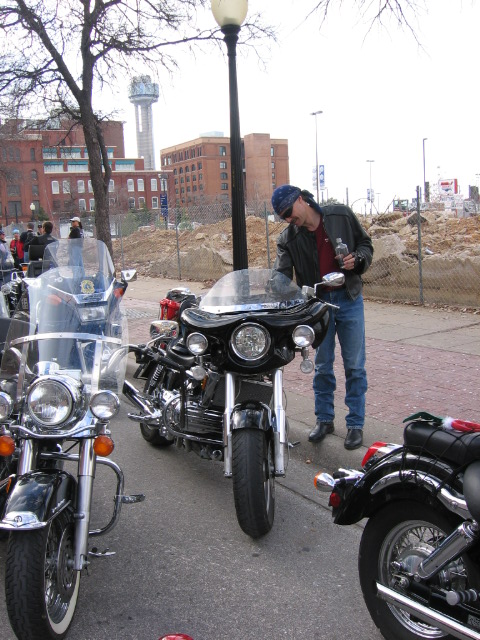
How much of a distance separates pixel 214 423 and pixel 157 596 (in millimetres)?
1116

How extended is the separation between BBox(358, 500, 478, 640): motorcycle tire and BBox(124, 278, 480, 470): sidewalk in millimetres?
1753

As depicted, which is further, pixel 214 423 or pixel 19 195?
pixel 19 195

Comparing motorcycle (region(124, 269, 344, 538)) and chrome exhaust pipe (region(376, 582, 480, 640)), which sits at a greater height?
motorcycle (region(124, 269, 344, 538))

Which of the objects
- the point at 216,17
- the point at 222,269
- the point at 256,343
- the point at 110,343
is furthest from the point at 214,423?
the point at 222,269

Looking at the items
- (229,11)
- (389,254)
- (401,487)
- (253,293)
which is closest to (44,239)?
(389,254)

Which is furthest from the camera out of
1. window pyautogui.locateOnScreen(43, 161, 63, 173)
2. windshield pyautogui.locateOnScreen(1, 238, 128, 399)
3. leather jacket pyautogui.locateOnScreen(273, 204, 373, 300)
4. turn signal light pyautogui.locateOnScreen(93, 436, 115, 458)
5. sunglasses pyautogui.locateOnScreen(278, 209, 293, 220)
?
window pyautogui.locateOnScreen(43, 161, 63, 173)

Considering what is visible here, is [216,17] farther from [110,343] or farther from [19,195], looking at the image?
[19,195]

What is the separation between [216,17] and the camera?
238 inches

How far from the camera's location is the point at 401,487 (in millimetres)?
2350

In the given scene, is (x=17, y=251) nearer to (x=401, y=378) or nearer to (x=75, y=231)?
(x=75, y=231)

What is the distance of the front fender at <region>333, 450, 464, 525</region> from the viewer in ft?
7.27

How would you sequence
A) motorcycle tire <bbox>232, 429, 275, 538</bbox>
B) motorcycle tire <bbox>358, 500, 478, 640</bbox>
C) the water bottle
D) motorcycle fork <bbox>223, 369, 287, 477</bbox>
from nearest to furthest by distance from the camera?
motorcycle tire <bbox>358, 500, 478, 640</bbox> < motorcycle tire <bbox>232, 429, 275, 538</bbox> < motorcycle fork <bbox>223, 369, 287, 477</bbox> < the water bottle

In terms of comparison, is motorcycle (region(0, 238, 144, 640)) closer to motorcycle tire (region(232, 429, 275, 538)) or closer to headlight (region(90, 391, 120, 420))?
headlight (region(90, 391, 120, 420))

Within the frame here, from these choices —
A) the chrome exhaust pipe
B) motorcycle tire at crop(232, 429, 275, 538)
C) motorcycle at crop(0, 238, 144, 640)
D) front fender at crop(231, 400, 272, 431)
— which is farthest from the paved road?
front fender at crop(231, 400, 272, 431)
